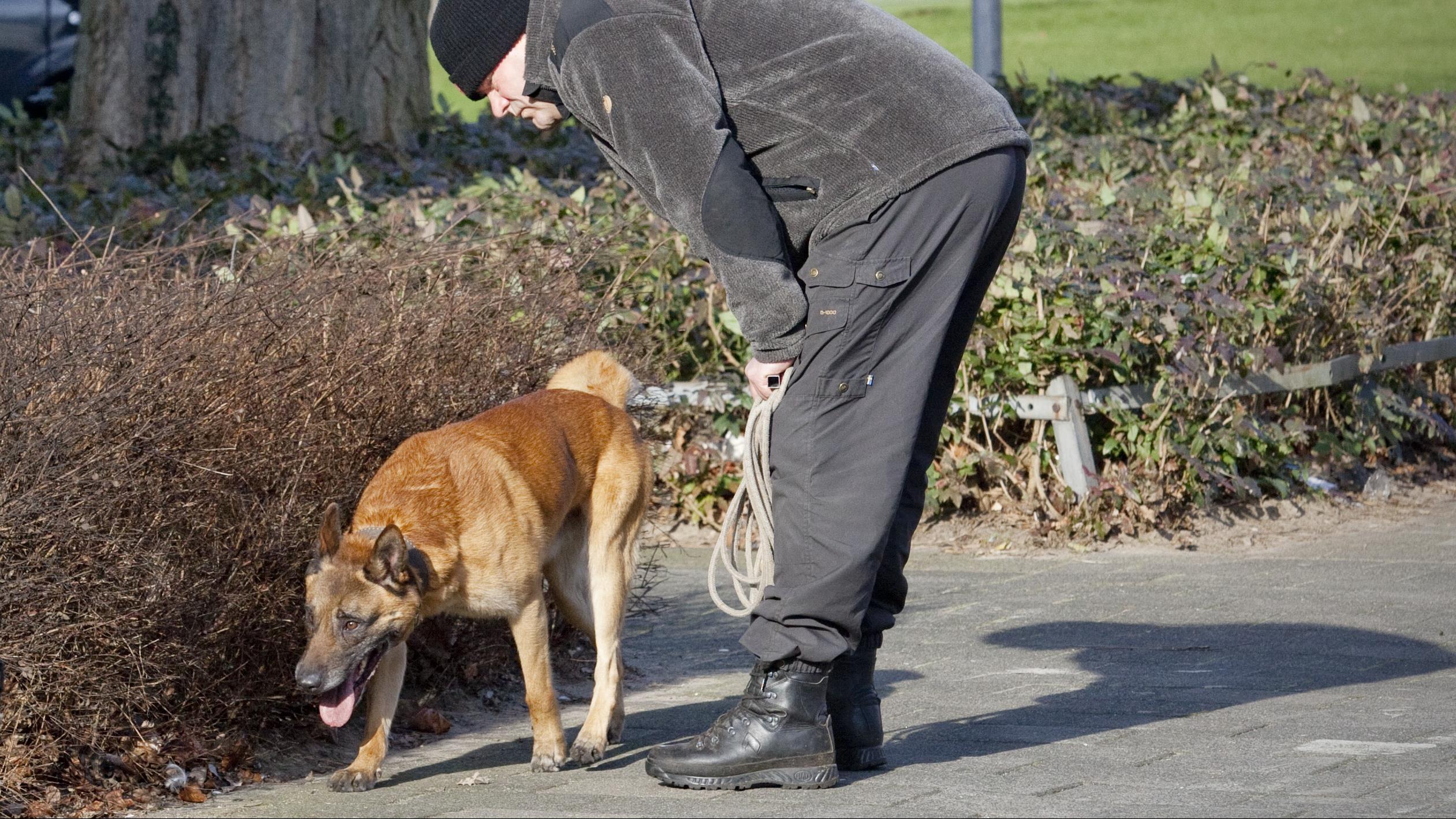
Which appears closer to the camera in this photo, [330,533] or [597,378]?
[330,533]

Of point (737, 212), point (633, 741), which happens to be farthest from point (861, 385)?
point (633, 741)

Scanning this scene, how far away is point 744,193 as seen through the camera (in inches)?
147

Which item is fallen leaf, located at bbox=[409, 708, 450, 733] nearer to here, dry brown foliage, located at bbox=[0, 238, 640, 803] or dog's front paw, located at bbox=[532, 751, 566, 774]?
dry brown foliage, located at bbox=[0, 238, 640, 803]

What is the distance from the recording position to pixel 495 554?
4.25 m

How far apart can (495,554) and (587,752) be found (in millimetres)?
591

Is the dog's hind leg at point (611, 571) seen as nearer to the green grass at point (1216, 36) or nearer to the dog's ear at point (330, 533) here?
the dog's ear at point (330, 533)

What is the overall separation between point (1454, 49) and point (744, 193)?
2993 centimetres

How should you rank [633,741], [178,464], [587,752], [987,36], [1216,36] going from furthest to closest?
[1216,36] → [987,36] → [633,741] → [587,752] → [178,464]

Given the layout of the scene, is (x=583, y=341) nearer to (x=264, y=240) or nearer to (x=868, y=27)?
(x=264, y=240)

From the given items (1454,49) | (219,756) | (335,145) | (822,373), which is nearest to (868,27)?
(822,373)

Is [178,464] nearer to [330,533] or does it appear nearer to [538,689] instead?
[330,533]

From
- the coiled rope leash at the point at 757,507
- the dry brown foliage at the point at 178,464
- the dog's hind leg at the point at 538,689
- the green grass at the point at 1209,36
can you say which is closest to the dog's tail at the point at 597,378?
the dry brown foliage at the point at 178,464

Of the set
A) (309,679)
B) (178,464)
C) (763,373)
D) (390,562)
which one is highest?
(763,373)

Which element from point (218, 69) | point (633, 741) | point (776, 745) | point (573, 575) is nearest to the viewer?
point (776, 745)
